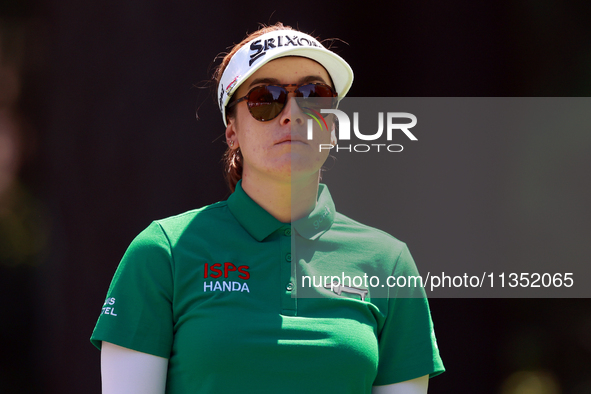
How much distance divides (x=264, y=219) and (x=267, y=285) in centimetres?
22

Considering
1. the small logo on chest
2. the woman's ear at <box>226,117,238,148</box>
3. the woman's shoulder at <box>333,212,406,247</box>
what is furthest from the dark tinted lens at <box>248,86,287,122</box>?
the small logo on chest

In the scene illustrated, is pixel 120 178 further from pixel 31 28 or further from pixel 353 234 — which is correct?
pixel 353 234

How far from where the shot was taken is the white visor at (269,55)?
172 cm

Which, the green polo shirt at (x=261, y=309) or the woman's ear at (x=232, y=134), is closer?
the green polo shirt at (x=261, y=309)

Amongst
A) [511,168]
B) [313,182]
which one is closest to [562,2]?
[511,168]

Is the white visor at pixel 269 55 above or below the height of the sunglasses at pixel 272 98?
above

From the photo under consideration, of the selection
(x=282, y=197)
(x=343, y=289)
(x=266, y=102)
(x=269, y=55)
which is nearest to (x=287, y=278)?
(x=343, y=289)

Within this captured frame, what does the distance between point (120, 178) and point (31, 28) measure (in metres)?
0.95

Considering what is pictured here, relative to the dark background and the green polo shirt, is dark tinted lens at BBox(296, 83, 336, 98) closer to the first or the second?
the green polo shirt

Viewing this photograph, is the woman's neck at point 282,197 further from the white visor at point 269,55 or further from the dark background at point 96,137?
→ the dark background at point 96,137

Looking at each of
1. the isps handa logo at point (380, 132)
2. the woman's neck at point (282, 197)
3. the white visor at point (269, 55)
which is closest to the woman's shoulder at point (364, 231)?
the woman's neck at point (282, 197)

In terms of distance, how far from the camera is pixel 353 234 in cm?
180

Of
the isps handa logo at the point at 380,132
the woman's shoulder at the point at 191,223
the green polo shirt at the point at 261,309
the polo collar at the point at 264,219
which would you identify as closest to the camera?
the green polo shirt at the point at 261,309

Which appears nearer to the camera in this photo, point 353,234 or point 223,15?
point 353,234
